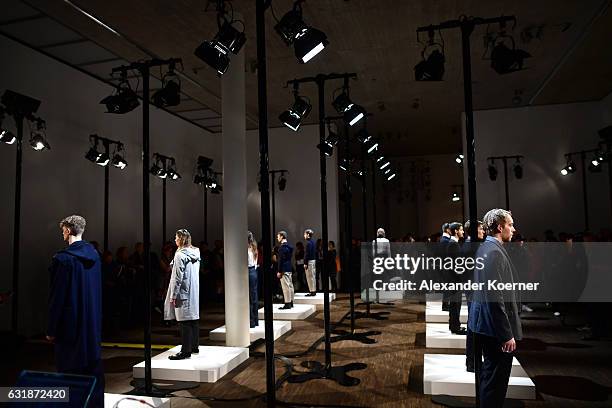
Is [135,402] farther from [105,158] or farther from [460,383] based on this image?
[105,158]

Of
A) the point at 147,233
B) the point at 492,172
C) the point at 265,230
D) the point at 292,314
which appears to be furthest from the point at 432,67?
the point at 492,172

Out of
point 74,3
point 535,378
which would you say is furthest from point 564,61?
point 74,3

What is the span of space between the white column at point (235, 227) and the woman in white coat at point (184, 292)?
0.81 meters

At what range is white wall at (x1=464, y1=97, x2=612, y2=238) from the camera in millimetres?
11266

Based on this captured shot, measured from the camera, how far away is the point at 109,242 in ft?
30.0

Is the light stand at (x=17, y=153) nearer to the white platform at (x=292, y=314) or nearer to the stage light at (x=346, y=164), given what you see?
the white platform at (x=292, y=314)

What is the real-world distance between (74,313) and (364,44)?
595 centimetres

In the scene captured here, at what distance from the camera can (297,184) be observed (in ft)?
43.2

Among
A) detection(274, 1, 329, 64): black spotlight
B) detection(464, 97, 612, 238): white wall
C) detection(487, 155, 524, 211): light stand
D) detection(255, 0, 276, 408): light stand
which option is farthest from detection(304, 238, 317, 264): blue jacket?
detection(255, 0, 276, 408): light stand

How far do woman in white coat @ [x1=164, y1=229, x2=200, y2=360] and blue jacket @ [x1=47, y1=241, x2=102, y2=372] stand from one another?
1668 millimetres

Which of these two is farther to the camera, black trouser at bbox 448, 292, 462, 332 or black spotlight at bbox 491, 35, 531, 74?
black trouser at bbox 448, 292, 462, 332

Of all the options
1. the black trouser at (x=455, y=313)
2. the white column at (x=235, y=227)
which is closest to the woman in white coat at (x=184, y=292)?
the white column at (x=235, y=227)

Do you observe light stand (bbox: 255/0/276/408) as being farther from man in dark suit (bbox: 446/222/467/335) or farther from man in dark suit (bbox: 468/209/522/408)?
man in dark suit (bbox: 446/222/467/335)

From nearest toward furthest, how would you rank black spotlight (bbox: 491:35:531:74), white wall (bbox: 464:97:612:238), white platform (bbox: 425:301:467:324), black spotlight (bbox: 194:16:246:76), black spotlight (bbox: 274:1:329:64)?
black spotlight (bbox: 274:1:329:64) < black spotlight (bbox: 194:16:246:76) < black spotlight (bbox: 491:35:531:74) < white platform (bbox: 425:301:467:324) < white wall (bbox: 464:97:612:238)
